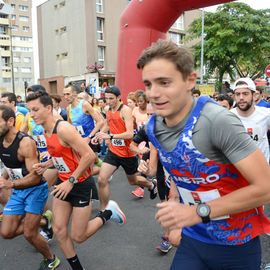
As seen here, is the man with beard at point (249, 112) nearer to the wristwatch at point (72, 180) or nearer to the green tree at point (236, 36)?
the wristwatch at point (72, 180)

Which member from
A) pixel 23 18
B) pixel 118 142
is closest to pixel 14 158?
pixel 118 142

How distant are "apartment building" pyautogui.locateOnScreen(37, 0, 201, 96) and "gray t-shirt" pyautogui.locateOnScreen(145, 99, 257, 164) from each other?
27.2m

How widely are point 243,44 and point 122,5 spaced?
1536 cm

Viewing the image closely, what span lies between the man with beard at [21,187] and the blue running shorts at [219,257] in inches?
76.9

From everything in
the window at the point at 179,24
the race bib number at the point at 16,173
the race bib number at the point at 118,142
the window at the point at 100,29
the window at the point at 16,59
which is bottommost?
the race bib number at the point at 16,173

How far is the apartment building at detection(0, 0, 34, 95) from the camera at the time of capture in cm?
5525

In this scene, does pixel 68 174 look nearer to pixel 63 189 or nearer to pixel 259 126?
pixel 63 189

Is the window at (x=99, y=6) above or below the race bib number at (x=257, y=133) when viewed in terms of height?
above

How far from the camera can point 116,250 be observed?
3.73m

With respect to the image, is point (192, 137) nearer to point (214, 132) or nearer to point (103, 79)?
point (214, 132)

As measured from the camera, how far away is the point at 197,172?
1.55 meters

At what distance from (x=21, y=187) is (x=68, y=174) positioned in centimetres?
58

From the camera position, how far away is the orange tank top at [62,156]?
3104 millimetres

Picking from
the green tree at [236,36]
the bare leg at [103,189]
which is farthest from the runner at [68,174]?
the green tree at [236,36]
